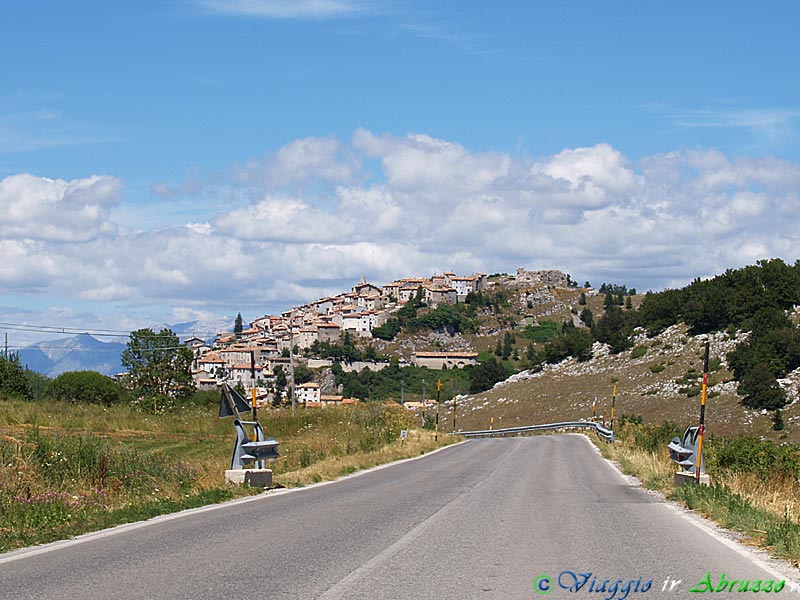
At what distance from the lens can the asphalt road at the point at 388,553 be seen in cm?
786

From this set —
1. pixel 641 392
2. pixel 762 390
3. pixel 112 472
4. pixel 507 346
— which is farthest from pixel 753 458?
pixel 507 346

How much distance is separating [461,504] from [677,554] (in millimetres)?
5529

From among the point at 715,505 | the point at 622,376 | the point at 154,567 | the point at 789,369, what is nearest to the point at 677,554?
the point at 715,505

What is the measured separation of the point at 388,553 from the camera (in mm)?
9625

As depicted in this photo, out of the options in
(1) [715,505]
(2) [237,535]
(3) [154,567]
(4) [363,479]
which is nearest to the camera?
(3) [154,567]

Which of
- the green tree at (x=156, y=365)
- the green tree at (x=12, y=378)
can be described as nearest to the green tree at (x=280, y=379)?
the green tree at (x=156, y=365)

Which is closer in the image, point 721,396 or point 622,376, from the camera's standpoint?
point 721,396

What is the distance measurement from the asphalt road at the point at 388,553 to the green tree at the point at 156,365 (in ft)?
213

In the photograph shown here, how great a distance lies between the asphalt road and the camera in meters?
7.86

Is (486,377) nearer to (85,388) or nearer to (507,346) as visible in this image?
(507,346)

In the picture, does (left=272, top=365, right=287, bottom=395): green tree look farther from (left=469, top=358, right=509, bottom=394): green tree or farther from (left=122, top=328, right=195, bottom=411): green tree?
(left=122, top=328, right=195, bottom=411): green tree

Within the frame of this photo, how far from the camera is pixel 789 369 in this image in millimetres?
73125

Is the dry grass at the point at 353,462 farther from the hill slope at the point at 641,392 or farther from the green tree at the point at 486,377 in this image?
the green tree at the point at 486,377

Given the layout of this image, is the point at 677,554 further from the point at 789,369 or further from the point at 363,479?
the point at 789,369
